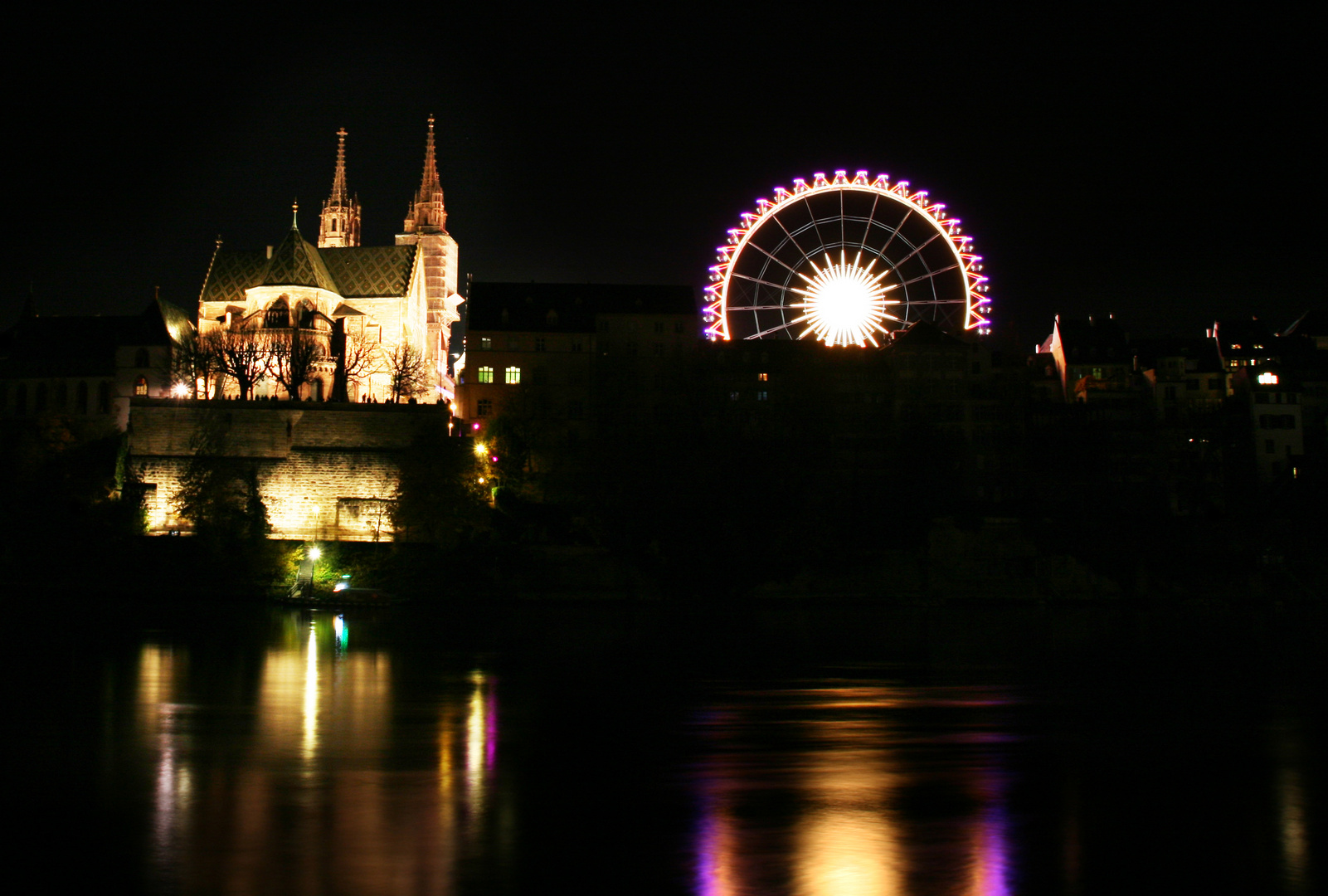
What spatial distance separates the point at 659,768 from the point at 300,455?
1612 inches

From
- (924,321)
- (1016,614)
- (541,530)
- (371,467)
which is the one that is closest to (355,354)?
(371,467)

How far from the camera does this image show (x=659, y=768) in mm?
16078

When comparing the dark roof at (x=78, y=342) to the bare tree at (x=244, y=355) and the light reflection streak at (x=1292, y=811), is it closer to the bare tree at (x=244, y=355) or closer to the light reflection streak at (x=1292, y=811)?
the bare tree at (x=244, y=355)

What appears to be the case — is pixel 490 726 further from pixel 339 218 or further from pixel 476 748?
pixel 339 218

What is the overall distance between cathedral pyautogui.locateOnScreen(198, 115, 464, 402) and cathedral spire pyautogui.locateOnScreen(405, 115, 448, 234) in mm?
223

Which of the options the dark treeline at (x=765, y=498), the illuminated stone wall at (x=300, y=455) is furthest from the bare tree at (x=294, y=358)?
the dark treeline at (x=765, y=498)

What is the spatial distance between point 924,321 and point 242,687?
44036 mm

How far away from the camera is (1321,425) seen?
63250 millimetres

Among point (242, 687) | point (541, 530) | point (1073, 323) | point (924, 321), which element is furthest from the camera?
point (1073, 323)

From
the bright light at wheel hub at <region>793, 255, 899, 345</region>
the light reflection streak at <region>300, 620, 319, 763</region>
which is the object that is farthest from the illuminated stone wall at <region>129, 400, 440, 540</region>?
the light reflection streak at <region>300, 620, 319, 763</region>

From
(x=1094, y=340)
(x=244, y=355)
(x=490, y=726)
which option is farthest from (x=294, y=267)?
(x=490, y=726)

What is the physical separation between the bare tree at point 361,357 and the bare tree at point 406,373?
2.52 ft

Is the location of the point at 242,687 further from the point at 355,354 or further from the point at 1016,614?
the point at 355,354

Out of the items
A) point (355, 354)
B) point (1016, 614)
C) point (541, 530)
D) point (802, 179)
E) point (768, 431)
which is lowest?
point (1016, 614)
